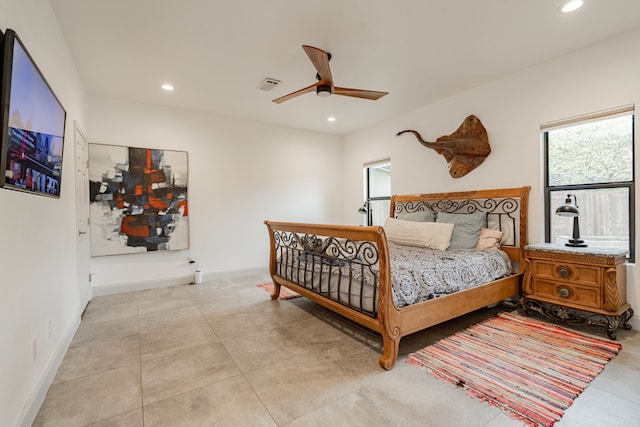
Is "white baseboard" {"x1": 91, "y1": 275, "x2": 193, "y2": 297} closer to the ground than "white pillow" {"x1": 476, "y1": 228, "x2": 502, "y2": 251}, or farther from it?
closer to the ground

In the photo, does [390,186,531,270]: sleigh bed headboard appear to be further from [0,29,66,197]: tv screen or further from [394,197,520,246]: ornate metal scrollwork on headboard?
[0,29,66,197]: tv screen

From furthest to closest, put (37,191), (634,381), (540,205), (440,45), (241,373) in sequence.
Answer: (540,205) → (440,45) → (241,373) → (634,381) → (37,191)

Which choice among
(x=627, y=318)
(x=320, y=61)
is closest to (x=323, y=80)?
(x=320, y=61)

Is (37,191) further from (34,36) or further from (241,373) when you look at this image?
(241,373)

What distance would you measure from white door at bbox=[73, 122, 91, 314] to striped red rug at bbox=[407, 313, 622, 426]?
3.39 metres

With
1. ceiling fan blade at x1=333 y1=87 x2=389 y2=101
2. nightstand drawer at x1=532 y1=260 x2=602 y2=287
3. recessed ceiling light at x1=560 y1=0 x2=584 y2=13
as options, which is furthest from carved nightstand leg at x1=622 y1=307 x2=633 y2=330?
ceiling fan blade at x1=333 y1=87 x2=389 y2=101

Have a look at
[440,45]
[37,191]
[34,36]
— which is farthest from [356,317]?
[34,36]

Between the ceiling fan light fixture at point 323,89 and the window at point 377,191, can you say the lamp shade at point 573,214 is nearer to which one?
the ceiling fan light fixture at point 323,89

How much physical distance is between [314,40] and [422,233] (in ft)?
7.98

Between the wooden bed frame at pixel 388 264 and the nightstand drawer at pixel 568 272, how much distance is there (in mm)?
309

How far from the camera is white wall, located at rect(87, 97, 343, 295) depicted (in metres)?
4.13

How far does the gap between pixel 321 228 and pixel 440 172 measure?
246 cm

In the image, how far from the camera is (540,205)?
10.7 ft

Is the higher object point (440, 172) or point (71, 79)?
point (71, 79)
